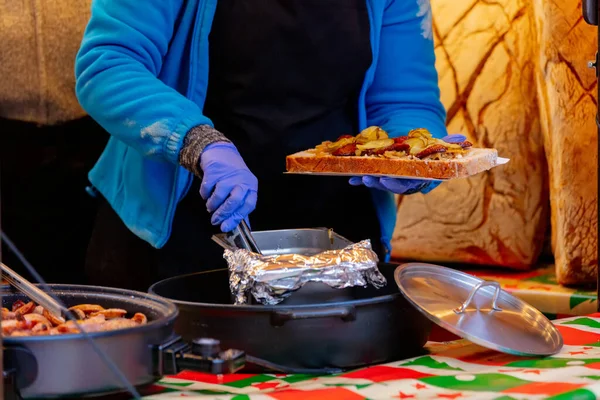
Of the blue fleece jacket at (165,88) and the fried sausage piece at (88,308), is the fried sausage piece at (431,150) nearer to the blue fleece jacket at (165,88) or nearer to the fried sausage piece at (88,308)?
the blue fleece jacket at (165,88)

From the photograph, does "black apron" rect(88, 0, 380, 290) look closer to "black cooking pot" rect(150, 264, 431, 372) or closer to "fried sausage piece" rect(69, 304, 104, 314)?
"black cooking pot" rect(150, 264, 431, 372)

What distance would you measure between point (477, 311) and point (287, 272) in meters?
0.36

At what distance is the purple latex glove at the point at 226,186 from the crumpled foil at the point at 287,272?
160mm

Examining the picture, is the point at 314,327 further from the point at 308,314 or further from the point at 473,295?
the point at 473,295

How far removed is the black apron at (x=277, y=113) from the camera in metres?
1.82

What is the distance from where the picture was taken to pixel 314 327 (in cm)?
120

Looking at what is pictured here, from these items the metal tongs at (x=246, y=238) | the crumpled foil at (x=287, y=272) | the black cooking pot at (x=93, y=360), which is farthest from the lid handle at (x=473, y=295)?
the black cooking pot at (x=93, y=360)

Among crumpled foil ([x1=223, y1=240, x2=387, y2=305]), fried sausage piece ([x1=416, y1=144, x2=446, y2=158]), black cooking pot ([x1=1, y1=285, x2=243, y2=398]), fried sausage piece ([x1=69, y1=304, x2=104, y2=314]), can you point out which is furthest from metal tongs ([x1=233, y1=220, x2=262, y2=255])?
fried sausage piece ([x1=416, y1=144, x2=446, y2=158])

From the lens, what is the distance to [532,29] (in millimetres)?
2740

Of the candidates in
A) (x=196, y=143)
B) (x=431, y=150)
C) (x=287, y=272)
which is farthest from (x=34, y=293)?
(x=431, y=150)

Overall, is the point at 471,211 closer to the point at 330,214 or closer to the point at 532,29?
the point at 532,29

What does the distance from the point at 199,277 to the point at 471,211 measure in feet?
5.12

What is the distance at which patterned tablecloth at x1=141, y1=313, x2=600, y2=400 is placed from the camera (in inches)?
41.8

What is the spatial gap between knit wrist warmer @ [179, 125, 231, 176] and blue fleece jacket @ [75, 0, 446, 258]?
14 millimetres
